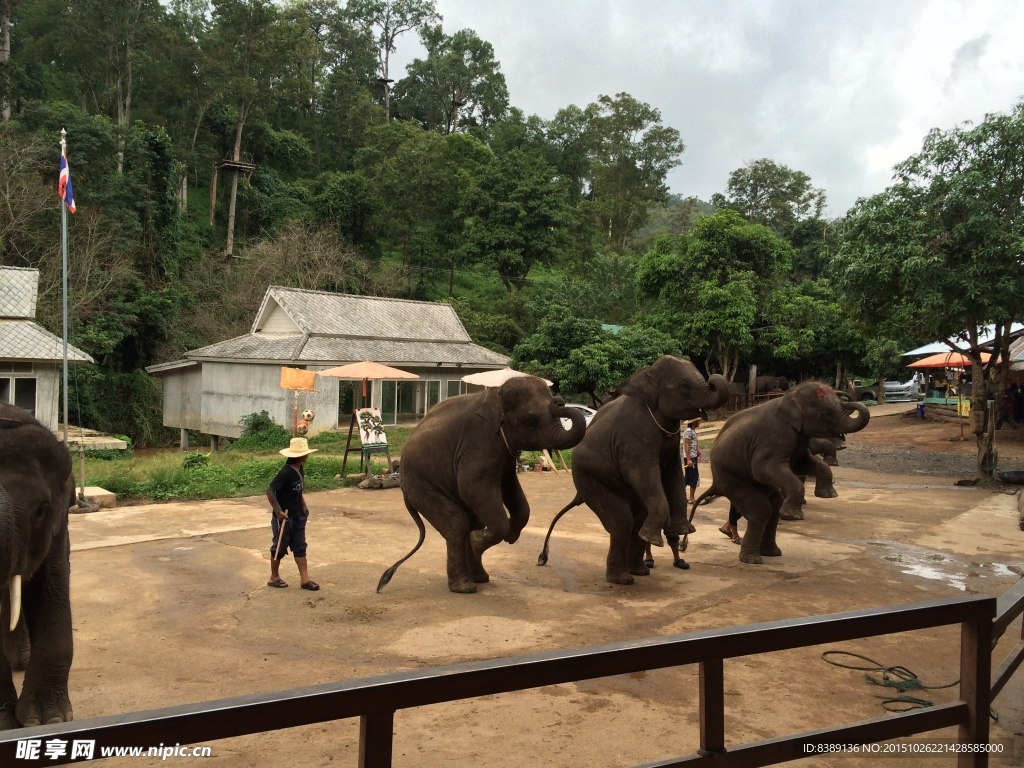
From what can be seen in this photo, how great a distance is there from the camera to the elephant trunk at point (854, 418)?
28.0 feet

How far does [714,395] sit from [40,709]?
18.3 feet

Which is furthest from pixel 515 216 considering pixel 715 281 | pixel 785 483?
pixel 785 483

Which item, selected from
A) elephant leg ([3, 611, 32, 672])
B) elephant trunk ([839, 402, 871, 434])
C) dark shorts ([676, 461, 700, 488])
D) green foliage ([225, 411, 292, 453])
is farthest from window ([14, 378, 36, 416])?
elephant trunk ([839, 402, 871, 434])

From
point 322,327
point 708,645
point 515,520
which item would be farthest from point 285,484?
point 322,327

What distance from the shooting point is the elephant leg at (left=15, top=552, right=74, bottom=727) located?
3.97 m

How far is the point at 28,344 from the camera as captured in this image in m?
18.7

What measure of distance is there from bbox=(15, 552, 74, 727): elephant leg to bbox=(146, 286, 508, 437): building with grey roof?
17.4 m

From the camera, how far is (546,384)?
7.28 meters

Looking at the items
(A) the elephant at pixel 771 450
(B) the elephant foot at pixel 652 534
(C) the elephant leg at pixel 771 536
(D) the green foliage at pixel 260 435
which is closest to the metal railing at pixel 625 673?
(B) the elephant foot at pixel 652 534


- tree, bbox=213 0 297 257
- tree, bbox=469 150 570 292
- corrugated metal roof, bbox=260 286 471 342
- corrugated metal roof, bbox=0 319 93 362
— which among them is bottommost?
corrugated metal roof, bbox=0 319 93 362

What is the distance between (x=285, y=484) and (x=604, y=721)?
3.90 m

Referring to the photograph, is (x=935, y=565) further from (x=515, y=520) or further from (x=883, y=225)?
(x=883, y=225)

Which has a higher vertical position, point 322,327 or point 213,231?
point 213,231

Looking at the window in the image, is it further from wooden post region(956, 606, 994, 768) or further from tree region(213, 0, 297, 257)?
wooden post region(956, 606, 994, 768)
